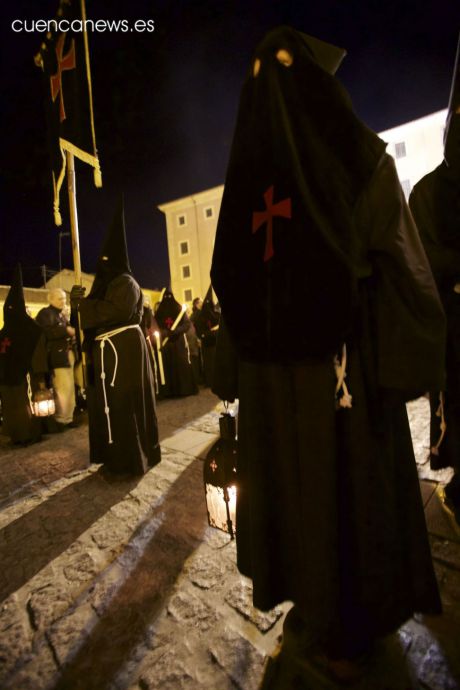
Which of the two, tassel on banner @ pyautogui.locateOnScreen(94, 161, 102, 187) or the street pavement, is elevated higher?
tassel on banner @ pyautogui.locateOnScreen(94, 161, 102, 187)

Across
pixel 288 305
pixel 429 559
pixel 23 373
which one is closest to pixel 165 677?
pixel 429 559

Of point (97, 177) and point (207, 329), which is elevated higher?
point (97, 177)

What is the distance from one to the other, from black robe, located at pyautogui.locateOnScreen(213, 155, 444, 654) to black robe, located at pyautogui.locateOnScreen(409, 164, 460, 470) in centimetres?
103

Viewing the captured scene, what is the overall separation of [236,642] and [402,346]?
151 cm

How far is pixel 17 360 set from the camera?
5.00m

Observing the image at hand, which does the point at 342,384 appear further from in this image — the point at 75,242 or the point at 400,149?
the point at 400,149

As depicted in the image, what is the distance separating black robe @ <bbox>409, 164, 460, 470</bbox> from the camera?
192cm

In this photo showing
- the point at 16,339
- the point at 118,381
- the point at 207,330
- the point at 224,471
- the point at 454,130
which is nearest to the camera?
the point at 224,471

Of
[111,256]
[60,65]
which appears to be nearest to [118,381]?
[111,256]

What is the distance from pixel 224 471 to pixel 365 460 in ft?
2.38

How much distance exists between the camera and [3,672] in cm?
143

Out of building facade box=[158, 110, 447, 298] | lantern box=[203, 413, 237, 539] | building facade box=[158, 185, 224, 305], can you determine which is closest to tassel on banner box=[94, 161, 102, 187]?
lantern box=[203, 413, 237, 539]

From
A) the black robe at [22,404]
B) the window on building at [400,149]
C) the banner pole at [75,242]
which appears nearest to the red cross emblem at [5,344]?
the black robe at [22,404]

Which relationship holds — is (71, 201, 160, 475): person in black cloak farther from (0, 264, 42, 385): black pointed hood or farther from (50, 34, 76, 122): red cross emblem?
(0, 264, 42, 385): black pointed hood
